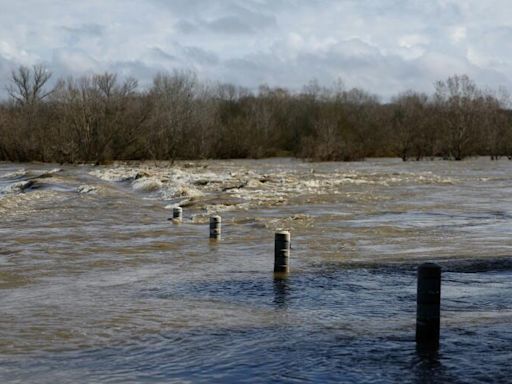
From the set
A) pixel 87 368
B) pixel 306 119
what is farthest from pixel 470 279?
pixel 306 119

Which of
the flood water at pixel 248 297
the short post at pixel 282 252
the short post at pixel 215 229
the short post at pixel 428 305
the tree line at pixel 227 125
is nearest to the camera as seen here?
the flood water at pixel 248 297

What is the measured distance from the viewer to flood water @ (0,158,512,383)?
861 cm

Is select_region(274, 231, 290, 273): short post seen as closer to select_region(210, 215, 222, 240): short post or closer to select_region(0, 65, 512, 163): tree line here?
select_region(210, 215, 222, 240): short post

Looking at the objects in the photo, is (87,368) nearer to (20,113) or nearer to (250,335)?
(250,335)

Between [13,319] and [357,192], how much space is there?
27678 millimetres

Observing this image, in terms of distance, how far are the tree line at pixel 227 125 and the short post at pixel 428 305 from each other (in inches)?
2594

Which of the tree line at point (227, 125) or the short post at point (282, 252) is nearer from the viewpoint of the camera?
the short post at point (282, 252)

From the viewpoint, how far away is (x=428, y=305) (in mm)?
8930

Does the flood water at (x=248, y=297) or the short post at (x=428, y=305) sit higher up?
the short post at (x=428, y=305)

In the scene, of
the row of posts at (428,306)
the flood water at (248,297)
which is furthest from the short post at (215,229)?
the row of posts at (428,306)

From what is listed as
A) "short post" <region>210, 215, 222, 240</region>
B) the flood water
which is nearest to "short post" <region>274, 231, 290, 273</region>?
the flood water

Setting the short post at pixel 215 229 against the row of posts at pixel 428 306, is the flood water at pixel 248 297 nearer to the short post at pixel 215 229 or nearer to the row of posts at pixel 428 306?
the row of posts at pixel 428 306

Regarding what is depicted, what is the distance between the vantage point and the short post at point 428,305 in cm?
871

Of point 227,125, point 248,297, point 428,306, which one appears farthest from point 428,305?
point 227,125
